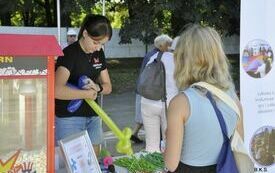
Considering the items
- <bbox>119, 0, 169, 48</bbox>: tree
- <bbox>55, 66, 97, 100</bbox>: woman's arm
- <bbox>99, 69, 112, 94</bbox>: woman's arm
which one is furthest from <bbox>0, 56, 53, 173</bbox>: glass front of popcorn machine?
<bbox>119, 0, 169, 48</bbox>: tree

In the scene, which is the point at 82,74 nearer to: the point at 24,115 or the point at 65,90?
the point at 65,90

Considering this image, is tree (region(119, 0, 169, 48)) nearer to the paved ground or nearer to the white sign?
the paved ground

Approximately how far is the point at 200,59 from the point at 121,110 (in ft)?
27.8

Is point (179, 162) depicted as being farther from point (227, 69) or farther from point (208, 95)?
point (227, 69)

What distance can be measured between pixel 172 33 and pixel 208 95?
11.0 m

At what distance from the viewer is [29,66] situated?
8.34 feet

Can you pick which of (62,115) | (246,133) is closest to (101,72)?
(62,115)

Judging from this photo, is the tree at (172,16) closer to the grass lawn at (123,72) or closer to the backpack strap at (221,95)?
the grass lawn at (123,72)

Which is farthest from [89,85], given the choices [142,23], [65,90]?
[142,23]

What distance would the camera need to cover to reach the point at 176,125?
200 centimetres

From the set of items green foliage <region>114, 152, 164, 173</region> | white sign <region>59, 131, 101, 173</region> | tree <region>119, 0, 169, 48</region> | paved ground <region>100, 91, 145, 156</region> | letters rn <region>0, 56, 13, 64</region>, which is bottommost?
paved ground <region>100, 91, 145, 156</region>

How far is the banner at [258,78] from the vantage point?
13.9ft

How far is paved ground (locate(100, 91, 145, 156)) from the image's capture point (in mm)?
6655

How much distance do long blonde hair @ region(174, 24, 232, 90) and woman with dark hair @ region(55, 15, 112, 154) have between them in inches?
36.0
